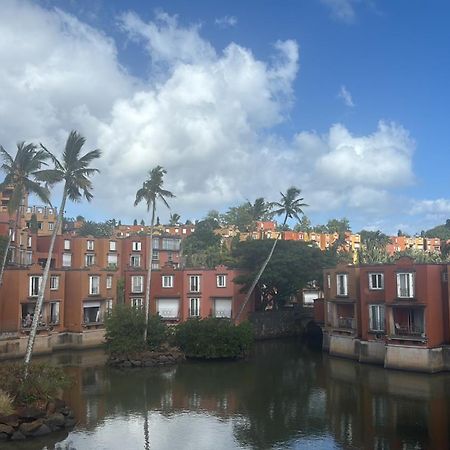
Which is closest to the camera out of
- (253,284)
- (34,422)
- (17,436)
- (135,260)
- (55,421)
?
(17,436)

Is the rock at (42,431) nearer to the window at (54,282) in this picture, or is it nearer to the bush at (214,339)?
the bush at (214,339)

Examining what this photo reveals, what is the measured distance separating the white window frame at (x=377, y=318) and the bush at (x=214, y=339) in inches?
486

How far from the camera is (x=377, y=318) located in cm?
5028

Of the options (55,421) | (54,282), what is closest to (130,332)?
(54,282)

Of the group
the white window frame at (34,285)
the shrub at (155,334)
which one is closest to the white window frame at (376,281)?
the shrub at (155,334)

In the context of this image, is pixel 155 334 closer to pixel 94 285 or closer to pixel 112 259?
pixel 94 285

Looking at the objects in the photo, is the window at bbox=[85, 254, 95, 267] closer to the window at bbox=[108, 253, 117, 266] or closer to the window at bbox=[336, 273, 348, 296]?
the window at bbox=[108, 253, 117, 266]

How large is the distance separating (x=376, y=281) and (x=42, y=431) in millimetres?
33240

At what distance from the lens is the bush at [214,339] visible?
53.5 m

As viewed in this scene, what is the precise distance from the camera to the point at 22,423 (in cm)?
2875

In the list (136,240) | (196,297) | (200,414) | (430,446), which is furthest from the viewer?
(136,240)

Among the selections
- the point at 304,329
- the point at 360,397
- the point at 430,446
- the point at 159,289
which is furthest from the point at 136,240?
the point at 430,446

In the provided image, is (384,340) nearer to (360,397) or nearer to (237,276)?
(360,397)

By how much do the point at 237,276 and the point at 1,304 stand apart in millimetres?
28846
